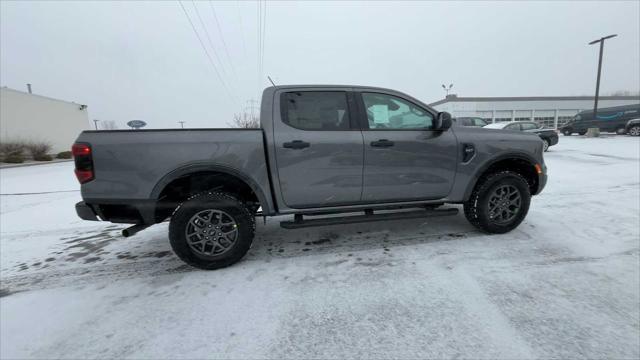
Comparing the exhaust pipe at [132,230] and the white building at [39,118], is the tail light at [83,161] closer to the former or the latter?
the exhaust pipe at [132,230]

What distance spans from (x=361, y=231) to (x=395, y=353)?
2115 millimetres

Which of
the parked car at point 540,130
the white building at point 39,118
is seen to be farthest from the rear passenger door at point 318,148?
the white building at point 39,118

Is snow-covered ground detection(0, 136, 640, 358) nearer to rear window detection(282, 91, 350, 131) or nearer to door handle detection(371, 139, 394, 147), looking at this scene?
door handle detection(371, 139, 394, 147)

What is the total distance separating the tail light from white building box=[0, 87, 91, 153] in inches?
1021

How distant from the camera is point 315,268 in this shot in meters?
2.89

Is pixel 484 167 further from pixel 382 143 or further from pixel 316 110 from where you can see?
pixel 316 110

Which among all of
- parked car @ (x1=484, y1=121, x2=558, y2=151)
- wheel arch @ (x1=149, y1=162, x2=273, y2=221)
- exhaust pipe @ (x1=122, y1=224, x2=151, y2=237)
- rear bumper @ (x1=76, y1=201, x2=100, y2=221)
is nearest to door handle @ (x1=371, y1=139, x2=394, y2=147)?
wheel arch @ (x1=149, y1=162, x2=273, y2=221)

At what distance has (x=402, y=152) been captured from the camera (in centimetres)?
323

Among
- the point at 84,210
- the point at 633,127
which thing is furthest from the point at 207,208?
the point at 633,127

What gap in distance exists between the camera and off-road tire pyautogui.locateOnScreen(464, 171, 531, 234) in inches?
138

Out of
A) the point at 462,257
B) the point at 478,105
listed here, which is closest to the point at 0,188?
the point at 462,257

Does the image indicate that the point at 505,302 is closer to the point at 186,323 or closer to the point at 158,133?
the point at 186,323

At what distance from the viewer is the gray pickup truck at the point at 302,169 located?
2.71 meters

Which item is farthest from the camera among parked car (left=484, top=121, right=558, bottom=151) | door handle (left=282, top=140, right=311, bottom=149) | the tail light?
parked car (left=484, top=121, right=558, bottom=151)
